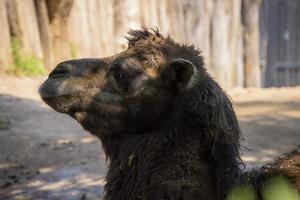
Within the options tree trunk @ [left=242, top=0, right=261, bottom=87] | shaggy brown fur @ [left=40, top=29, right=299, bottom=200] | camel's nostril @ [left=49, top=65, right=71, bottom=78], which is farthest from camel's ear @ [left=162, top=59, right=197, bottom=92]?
tree trunk @ [left=242, top=0, right=261, bottom=87]

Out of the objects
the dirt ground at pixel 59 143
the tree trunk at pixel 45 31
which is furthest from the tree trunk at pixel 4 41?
the tree trunk at pixel 45 31

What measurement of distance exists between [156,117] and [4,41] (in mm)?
8559

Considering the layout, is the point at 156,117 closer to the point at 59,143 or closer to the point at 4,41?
the point at 59,143

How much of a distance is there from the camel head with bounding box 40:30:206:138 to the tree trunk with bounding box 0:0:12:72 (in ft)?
26.4

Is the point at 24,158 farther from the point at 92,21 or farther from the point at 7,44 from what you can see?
the point at 92,21

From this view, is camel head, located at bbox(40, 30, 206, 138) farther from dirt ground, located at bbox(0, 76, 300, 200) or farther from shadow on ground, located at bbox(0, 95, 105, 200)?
shadow on ground, located at bbox(0, 95, 105, 200)

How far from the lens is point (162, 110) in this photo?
3445 mm

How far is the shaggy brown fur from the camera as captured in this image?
3158 millimetres

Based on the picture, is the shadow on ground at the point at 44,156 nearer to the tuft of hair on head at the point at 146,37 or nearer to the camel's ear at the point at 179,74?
the tuft of hair on head at the point at 146,37

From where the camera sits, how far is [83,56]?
14.3 m

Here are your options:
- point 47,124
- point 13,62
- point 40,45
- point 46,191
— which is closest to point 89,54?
point 40,45

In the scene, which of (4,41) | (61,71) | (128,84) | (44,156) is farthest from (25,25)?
(128,84)

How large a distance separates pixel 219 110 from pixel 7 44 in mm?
8916

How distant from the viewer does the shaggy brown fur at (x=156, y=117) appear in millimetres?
3158
